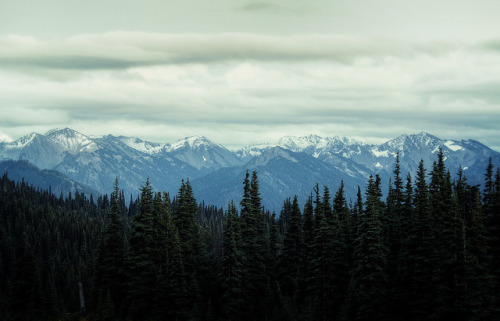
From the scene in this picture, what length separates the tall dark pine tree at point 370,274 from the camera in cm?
6044

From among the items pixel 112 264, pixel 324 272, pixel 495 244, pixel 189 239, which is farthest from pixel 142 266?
pixel 495 244

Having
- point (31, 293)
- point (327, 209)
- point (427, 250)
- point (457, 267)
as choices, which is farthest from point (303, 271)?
point (31, 293)

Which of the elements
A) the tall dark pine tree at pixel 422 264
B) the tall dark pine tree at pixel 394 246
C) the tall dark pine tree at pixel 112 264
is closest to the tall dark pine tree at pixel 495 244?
the tall dark pine tree at pixel 422 264

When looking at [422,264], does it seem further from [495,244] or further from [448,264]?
[495,244]

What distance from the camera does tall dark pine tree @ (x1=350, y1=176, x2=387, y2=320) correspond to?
Result: 6044cm

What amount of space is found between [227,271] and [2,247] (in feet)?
521

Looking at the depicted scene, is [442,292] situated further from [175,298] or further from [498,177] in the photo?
[175,298]

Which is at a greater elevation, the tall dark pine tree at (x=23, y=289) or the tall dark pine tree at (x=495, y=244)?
the tall dark pine tree at (x=495, y=244)

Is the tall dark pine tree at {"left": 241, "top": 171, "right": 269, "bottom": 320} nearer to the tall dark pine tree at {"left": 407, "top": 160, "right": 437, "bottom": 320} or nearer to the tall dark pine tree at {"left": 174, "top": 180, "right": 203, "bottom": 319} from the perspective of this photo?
the tall dark pine tree at {"left": 174, "top": 180, "right": 203, "bottom": 319}

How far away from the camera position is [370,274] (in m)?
60.3

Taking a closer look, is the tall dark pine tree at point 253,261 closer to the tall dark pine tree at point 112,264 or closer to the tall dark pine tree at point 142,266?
the tall dark pine tree at point 142,266

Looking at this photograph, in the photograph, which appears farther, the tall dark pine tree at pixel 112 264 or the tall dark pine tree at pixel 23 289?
the tall dark pine tree at pixel 23 289

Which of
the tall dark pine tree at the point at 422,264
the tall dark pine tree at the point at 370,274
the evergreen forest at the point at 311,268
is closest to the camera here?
the evergreen forest at the point at 311,268

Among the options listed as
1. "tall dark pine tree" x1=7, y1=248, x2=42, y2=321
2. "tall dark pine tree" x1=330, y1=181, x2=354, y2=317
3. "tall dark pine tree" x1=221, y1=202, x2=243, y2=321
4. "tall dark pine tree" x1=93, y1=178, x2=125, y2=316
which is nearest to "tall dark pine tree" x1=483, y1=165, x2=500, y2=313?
"tall dark pine tree" x1=330, y1=181, x2=354, y2=317
